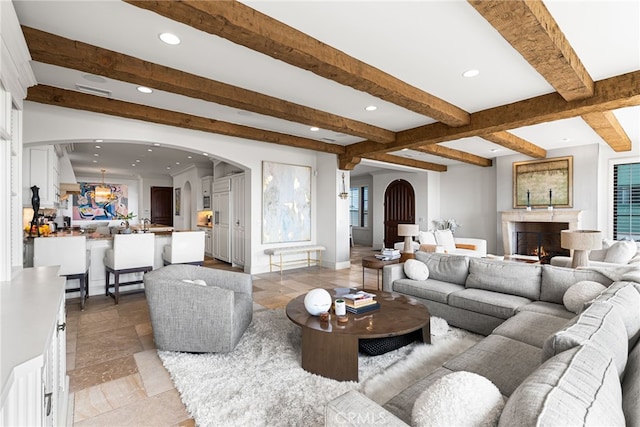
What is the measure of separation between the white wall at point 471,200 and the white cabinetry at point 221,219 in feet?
18.7

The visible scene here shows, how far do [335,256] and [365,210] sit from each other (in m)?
4.93

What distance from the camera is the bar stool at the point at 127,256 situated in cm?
440

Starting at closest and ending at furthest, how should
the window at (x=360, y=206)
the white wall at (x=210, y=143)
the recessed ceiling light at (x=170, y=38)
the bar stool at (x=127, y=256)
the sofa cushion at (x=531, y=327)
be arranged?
1. the sofa cushion at (x=531, y=327)
2. the recessed ceiling light at (x=170, y=38)
3. the white wall at (x=210, y=143)
4. the bar stool at (x=127, y=256)
5. the window at (x=360, y=206)

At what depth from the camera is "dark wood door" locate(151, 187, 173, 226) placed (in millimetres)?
12320

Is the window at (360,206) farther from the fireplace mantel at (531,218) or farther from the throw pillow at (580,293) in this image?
the throw pillow at (580,293)

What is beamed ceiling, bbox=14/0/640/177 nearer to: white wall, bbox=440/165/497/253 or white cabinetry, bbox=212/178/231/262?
white cabinetry, bbox=212/178/231/262

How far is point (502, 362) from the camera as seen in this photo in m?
1.79

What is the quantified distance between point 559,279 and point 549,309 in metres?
0.41

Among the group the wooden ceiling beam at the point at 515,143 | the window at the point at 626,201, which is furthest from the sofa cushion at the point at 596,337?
the window at the point at 626,201

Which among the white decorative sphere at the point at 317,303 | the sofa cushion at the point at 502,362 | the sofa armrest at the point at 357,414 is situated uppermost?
the sofa armrest at the point at 357,414

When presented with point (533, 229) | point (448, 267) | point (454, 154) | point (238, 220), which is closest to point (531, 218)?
point (533, 229)

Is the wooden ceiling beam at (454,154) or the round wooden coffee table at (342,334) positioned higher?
the wooden ceiling beam at (454,154)

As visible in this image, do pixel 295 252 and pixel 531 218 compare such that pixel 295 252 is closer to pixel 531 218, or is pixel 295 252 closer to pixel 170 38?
pixel 170 38

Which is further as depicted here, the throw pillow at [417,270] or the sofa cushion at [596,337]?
the throw pillow at [417,270]
